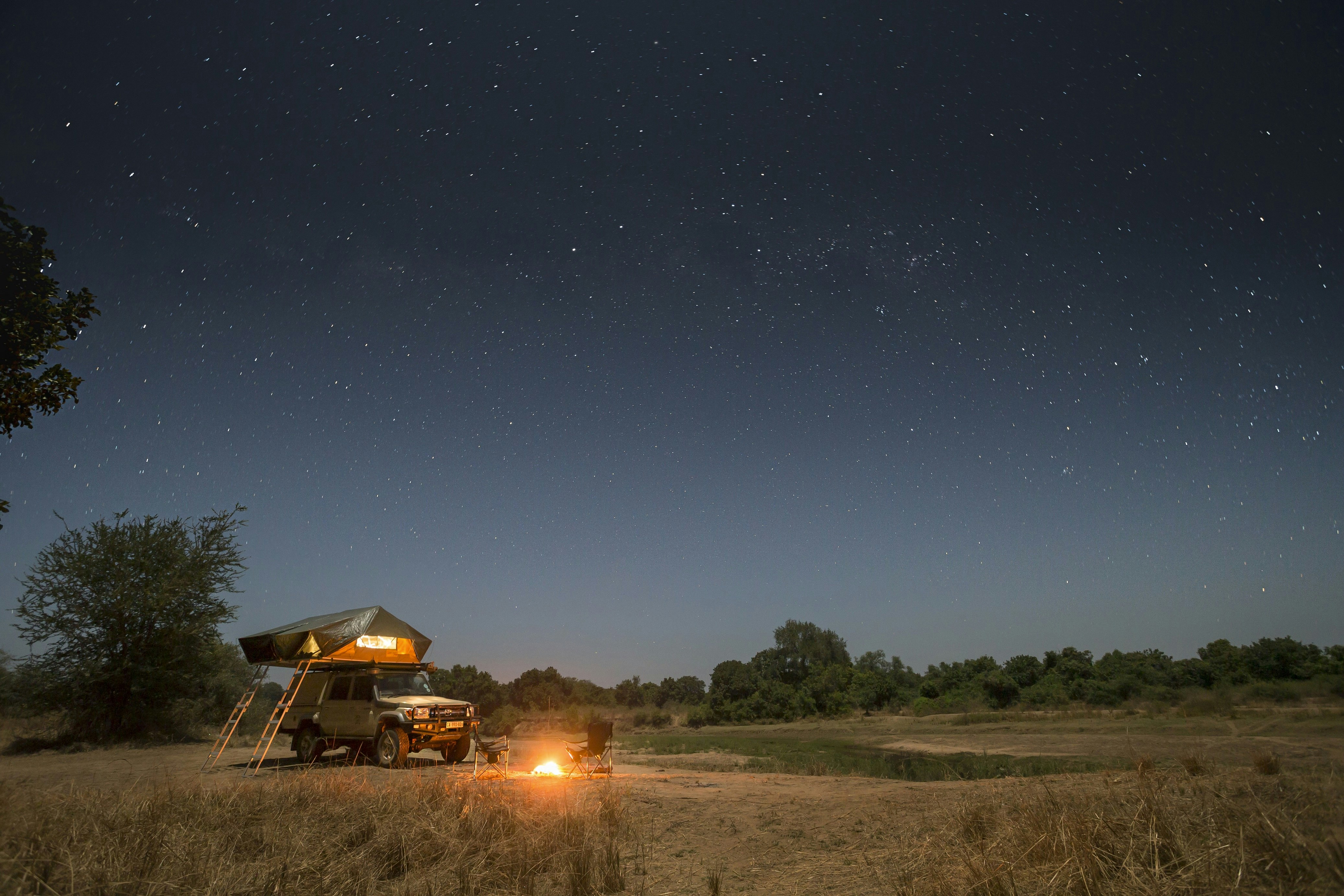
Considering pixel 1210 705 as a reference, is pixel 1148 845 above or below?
above

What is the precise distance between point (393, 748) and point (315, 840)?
9114mm

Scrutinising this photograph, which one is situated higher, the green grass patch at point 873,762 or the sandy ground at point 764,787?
the sandy ground at point 764,787

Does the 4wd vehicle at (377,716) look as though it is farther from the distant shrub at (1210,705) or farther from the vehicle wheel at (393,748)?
the distant shrub at (1210,705)

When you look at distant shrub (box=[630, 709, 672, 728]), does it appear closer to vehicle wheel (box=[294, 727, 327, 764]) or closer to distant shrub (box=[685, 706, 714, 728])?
distant shrub (box=[685, 706, 714, 728])

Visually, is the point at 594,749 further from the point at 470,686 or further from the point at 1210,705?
the point at 470,686

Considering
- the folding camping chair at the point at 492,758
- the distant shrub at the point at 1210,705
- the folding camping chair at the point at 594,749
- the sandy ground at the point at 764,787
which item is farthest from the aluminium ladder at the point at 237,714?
the distant shrub at the point at 1210,705

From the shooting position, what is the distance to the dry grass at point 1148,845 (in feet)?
11.6

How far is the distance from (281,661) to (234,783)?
7.74m

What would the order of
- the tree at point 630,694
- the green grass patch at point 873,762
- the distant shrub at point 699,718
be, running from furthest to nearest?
the tree at point 630,694, the distant shrub at point 699,718, the green grass patch at point 873,762

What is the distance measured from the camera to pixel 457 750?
15367mm

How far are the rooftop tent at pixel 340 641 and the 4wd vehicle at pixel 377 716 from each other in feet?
1.81

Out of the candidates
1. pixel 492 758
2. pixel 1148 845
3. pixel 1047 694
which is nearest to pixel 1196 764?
pixel 1148 845

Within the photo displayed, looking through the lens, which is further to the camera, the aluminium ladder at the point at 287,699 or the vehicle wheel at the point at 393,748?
the aluminium ladder at the point at 287,699

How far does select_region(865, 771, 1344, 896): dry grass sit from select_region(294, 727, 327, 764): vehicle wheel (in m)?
14.3
